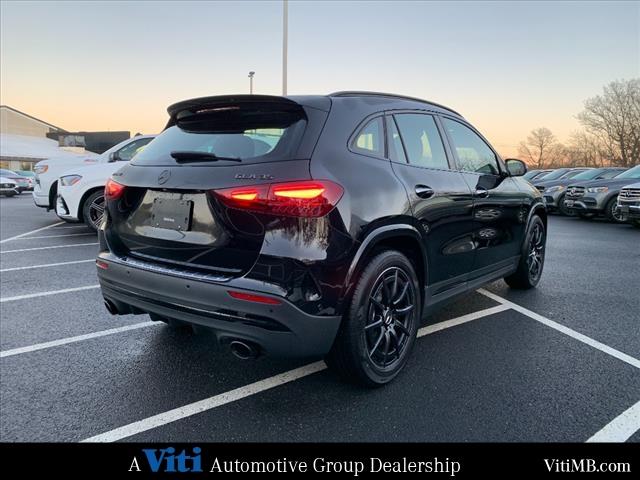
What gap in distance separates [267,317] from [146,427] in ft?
2.93

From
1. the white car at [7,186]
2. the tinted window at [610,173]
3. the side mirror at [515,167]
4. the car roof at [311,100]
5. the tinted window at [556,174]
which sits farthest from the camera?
the white car at [7,186]

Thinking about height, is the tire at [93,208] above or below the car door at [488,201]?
below

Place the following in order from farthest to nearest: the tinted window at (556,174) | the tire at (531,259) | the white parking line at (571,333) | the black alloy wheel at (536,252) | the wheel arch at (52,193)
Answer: the tinted window at (556,174)
the wheel arch at (52,193)
the black alloy wheel at (536,252)
the tire at (531,259)
the white parking line at (571,333)

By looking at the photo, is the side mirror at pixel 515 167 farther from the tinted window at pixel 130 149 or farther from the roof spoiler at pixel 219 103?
the tinted window at pixel 130 149

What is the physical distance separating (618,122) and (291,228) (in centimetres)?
5700

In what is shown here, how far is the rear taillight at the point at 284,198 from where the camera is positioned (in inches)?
88.1

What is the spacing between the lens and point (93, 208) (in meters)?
8.36

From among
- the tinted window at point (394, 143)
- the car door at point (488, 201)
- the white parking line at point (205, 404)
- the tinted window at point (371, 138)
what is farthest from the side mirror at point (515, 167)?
the white parking line at point (205, 404)

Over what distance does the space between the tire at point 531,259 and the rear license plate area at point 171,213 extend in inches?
146

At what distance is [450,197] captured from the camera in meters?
3.33

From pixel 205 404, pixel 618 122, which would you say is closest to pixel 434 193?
pixel 205 404

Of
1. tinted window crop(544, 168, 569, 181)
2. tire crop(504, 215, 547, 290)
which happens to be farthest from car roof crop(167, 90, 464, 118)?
tinted window crop(544, 168, 569, 181)

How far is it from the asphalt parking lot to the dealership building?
50910 millimetres

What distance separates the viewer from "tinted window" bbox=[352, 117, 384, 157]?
2.68 m
